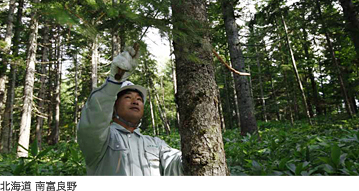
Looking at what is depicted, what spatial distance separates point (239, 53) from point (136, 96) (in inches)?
230

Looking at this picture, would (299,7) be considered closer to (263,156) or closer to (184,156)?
(263,156)

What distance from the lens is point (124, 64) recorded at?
5.71ft

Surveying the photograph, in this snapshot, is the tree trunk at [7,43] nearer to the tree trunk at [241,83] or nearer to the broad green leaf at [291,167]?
the tree trunk at [241,83]

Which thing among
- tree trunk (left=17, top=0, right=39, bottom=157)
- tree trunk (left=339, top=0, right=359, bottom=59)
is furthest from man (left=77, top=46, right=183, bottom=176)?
tree trunk (left=339, top=0, right=359, bottom=59)

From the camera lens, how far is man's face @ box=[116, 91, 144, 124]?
2572 mm

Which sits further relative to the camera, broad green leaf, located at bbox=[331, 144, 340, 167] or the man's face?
broad green leaf, located at bbox=[331, 144, 340, 167]

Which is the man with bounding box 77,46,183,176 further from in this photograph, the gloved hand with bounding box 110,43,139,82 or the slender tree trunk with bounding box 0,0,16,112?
the slender tree trunk with bounding box 0,0,16,112

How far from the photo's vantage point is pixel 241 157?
13.1 ft

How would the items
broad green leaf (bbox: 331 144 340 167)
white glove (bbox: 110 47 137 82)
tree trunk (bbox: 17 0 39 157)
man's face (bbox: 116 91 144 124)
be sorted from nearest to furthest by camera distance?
white glove (bbox: 110 47 137 82)
man's face (bbox: 116 91 144 124)
broad green leaf (bbox: 331 144 340 167)
tree trunk (bbox: 17 0 39 157)

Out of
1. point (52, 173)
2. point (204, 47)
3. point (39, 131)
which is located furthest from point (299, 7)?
point (39, 131)

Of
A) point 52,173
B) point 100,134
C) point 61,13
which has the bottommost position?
point 52,173

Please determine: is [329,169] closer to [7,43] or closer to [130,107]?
[130,107]

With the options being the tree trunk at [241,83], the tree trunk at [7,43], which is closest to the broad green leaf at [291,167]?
the tree trunk at [241,83]

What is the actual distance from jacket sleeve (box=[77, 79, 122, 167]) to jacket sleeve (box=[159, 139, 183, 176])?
802mm
